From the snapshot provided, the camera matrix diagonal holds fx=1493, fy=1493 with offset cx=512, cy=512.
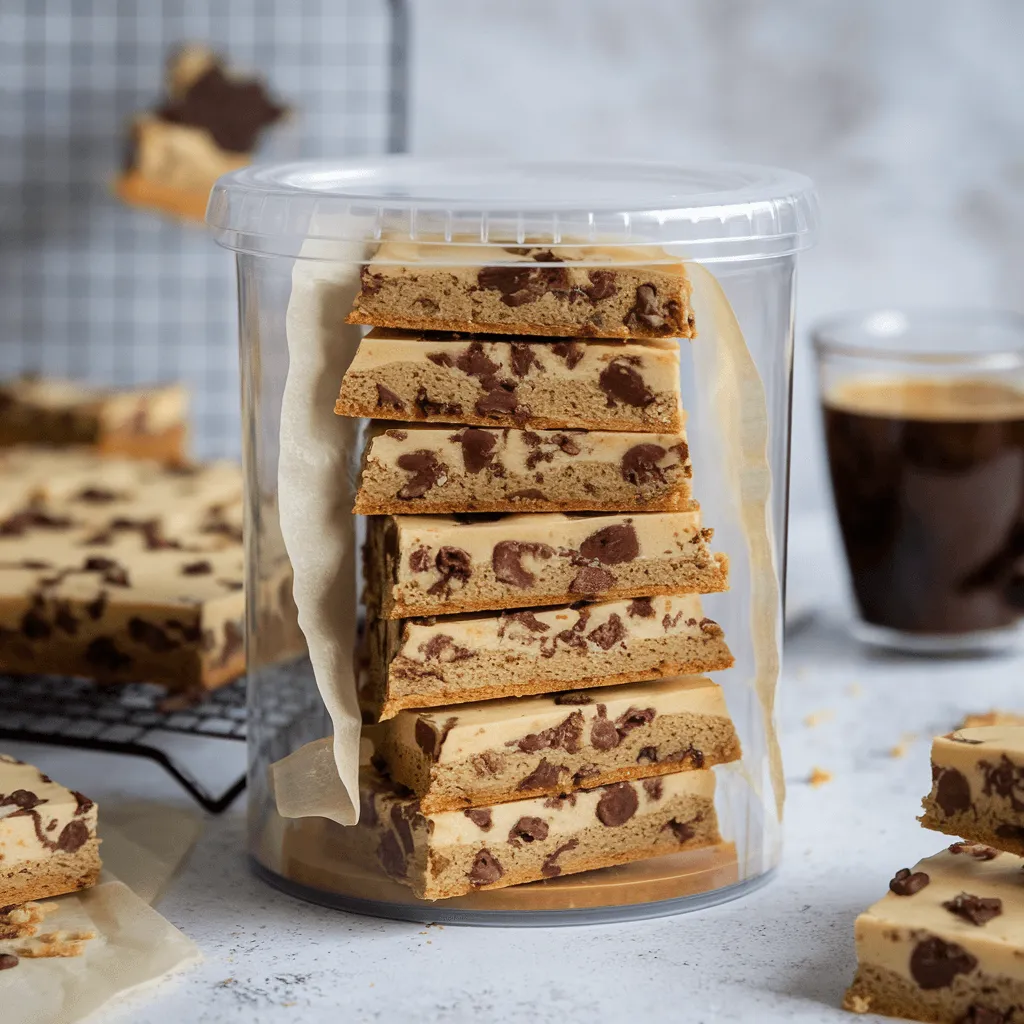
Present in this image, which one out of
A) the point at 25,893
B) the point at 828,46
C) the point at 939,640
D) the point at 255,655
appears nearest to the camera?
the point at 25,893

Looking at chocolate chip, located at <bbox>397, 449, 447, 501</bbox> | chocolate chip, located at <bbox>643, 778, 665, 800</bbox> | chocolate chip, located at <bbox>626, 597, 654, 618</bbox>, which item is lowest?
chocolate chip, located at <bbox>643, 778, 665, 800</bbox>

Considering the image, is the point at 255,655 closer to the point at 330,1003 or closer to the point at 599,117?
the point at 330,1003

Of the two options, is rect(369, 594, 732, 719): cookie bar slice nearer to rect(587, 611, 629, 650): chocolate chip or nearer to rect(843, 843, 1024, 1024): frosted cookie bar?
rect(587, 611, 629, 650): chocolate chip

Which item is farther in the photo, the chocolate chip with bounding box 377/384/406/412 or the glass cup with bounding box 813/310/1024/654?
the glass cup with bounding box 813/310/1024/654

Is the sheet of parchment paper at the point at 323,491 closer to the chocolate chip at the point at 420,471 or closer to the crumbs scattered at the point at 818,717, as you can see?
the chocolate chip at the point at 420,471

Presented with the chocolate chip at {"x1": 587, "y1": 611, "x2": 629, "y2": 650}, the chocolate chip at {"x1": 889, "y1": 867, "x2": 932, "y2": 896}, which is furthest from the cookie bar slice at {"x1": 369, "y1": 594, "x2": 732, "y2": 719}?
the chocolate chip at {"x1": 889, "y1": 867, "x2": 932, "y2": 896}

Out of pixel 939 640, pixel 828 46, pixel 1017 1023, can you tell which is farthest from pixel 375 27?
pixel 1017 1023

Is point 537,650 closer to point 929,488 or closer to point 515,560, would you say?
point 515,560

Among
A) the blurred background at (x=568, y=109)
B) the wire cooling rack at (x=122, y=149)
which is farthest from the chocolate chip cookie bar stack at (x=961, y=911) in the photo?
the wire cooling rack at (x=122, y=149)
